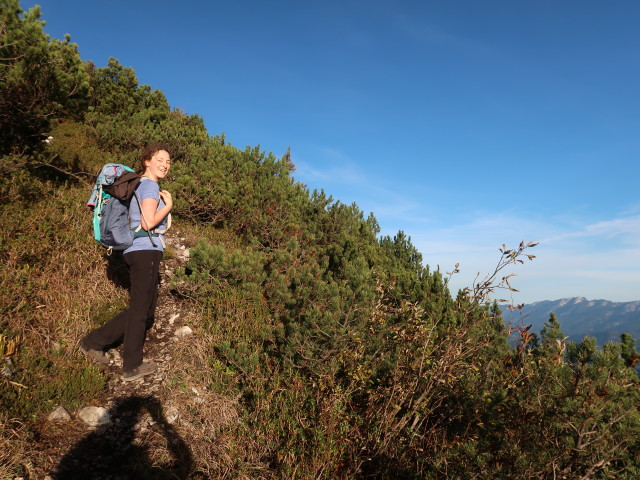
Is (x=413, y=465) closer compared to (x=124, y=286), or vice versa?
(x=413, y=465)

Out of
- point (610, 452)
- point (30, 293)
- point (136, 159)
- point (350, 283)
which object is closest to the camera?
point (610, 452)

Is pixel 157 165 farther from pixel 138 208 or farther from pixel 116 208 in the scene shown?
pixel 116 208

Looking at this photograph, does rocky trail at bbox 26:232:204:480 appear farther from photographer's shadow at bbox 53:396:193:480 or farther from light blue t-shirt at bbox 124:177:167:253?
light blue t-shirt at bbox 124:177:167:253

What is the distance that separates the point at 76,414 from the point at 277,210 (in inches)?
208

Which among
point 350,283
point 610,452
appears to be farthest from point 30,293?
point 610,452

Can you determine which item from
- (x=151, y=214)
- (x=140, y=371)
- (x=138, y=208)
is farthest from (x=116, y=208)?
(x=140, y=371)

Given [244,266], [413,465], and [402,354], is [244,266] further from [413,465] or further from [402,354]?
[413,465]

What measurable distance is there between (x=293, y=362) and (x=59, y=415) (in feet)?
7.23

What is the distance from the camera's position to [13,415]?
294cm

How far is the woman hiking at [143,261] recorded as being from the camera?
366 cm

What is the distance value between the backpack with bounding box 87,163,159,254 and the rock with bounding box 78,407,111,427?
5.17 ft

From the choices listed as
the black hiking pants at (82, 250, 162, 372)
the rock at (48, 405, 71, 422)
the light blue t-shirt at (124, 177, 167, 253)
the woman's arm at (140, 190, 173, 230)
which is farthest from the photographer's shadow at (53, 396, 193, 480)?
the woman's arm at (140, 190, 173, 230)

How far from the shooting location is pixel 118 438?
3189mm

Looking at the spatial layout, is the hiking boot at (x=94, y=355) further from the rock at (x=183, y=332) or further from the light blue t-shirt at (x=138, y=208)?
the light blue t-shirt at (x=138, y=208)
